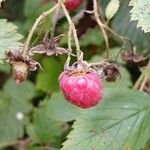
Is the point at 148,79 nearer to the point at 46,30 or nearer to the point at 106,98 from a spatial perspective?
the point at 106,98

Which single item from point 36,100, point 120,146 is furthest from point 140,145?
point 36,100

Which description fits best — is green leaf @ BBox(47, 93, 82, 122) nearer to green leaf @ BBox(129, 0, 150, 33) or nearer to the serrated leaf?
the serrated leaf

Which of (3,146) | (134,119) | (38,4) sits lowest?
(3,146)

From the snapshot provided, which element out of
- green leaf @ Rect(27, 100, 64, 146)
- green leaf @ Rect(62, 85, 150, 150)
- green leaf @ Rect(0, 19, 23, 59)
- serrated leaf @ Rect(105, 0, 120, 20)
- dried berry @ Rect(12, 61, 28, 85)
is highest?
serrated leaf @ Rect(105, 0, 120, 20)

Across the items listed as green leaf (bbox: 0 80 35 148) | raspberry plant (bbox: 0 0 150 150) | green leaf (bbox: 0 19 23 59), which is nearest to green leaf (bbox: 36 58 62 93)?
raspberry plant (bbox: 0 0 150 150)

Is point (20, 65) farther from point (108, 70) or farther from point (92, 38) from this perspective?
point (92, 38)

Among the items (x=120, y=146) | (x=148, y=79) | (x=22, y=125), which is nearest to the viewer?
(x=120, y=146)

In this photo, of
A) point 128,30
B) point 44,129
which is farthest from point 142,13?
point 44,129
